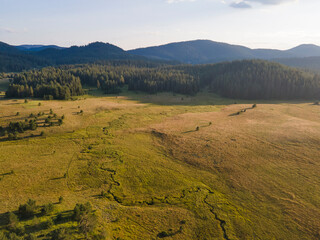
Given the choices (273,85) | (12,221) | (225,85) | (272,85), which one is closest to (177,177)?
(12,221)

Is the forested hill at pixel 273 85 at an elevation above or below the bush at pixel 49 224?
above

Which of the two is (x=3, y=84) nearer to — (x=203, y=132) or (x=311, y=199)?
(x=203, y=132)

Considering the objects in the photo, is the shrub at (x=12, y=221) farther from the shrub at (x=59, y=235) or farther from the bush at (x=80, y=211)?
the bush at (x=80, y=211)

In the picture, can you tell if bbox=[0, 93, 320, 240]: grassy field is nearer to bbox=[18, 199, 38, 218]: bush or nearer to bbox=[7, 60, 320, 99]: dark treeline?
bbox=[18, 199, 38, 218]: bush

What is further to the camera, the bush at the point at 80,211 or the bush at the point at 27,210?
the bush at the point at 80,211

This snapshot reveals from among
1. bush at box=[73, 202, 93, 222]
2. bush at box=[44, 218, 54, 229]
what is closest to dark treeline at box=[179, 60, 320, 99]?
bush at box=[73, 202, 93, 222]

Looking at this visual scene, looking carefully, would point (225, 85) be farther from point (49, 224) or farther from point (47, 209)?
point (49, 224)

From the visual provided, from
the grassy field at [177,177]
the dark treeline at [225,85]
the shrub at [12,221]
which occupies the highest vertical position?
the dark treeline at [225,85]

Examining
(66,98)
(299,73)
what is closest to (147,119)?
(66,98)

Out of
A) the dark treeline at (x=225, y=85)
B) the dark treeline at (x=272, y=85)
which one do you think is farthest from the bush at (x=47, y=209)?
the dark treeline at (x=272, y=85)
